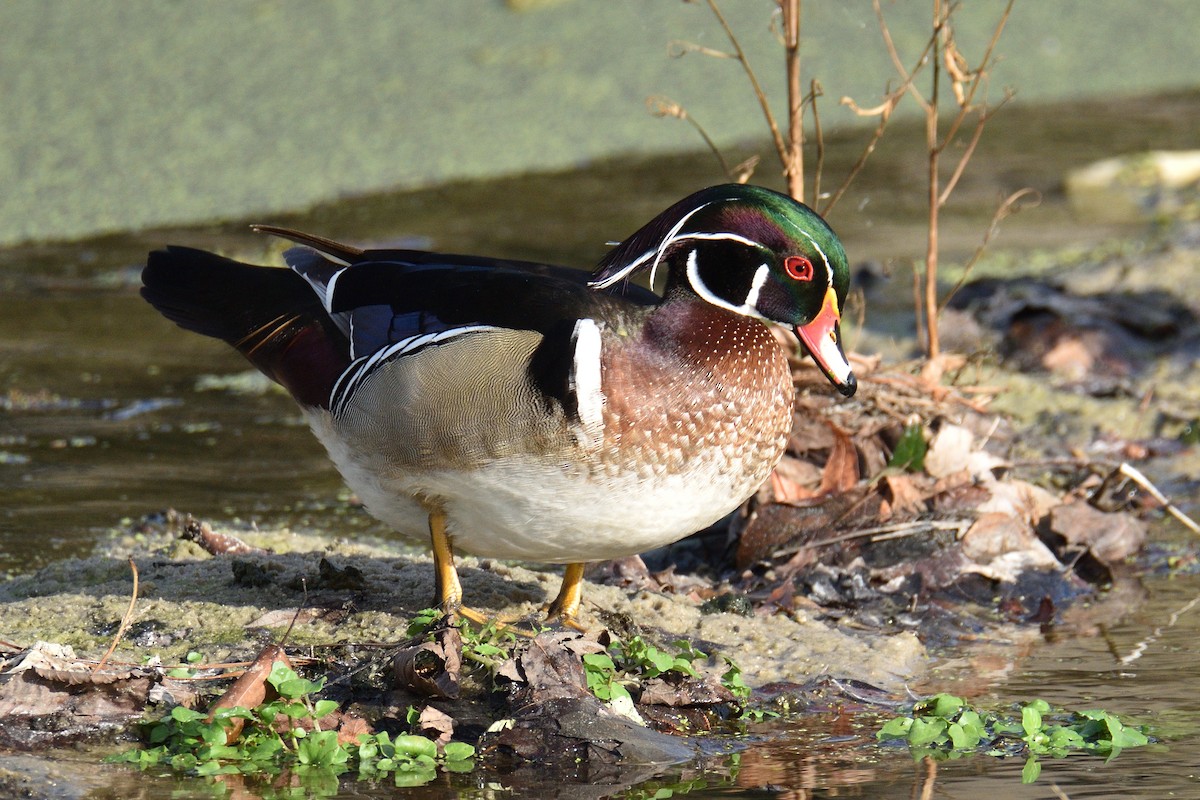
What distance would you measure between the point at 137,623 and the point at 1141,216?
636 cm

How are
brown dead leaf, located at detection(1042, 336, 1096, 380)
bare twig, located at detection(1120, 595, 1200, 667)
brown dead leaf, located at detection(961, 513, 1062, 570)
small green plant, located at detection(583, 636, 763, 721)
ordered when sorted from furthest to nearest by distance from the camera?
brown dead leaf, located at detection(1042, 336, 1096, 380) < brown dead leaf, located at detection(961, 513, 1062, 570) < bare twig, located at detection(1120, 595, 1200, 667) < small green plant, located at detection(583, 636, 763, 721)

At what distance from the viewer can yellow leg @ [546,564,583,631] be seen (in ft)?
12.1

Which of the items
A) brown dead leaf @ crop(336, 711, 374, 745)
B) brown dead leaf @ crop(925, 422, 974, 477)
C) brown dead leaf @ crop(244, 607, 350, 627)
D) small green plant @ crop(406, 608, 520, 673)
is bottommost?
brown dead leaf @ crop(336, 711, 374, 745)

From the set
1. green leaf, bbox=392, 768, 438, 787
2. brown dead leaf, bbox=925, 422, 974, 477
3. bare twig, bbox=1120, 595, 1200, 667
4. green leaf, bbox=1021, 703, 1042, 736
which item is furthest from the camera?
brown dead leaf, bbox=925, 422, 974, 477

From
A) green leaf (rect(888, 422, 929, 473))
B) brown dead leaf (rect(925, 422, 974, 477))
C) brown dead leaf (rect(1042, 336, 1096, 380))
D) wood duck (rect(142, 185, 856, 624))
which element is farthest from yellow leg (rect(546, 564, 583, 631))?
brown dead leaf (rect(1042, 336, 1096, 380))

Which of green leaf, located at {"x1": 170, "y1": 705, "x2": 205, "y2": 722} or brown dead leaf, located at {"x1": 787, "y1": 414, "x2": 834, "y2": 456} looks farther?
brown dead leaf, located at {"x1": 787, "y1": 414, "x2": 834, "y2": 456}

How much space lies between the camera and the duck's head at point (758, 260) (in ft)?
11.1

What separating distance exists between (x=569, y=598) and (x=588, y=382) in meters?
0.66

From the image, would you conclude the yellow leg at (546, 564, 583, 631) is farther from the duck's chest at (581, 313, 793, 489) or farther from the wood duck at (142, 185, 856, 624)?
the duck's chest at (581, 313, 793, 489)

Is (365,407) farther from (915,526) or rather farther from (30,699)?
(915,526)

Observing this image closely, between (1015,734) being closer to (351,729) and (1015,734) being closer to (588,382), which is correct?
(588,382)

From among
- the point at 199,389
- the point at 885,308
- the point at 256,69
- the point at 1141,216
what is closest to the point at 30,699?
the point at 199,389

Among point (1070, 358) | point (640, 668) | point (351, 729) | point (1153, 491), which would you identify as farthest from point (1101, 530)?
point (351, 729)

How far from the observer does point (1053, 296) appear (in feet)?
21.8
